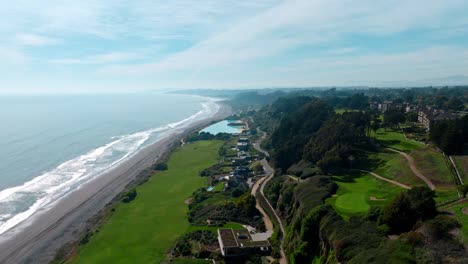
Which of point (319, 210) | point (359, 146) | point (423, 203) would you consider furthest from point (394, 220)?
point (359, 146)

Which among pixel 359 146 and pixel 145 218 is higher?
pixel 359 146

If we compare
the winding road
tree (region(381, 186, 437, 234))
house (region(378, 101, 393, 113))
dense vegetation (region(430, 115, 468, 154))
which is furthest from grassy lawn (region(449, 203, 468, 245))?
house (region(378, 101, 393, 113))

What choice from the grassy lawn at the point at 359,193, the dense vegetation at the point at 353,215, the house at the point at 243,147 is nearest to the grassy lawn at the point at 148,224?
the dense vegetation at the point at 353,215

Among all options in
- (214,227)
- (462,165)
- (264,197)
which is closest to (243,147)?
(264,197)

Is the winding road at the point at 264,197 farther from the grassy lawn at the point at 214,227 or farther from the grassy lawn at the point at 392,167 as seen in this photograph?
the grassy lawn at the point at 392,167

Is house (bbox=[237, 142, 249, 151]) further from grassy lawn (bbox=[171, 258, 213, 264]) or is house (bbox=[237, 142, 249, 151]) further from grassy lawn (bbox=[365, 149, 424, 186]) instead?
grassy lawn (bbox=[171, 258, 213, 264])

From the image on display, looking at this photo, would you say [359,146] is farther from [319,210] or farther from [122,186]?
[122,186]

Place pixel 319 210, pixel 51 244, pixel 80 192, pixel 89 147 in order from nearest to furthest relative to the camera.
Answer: pixel 319 210 → pixel 51 244 → pixel 80 192 → pixel 89 147
